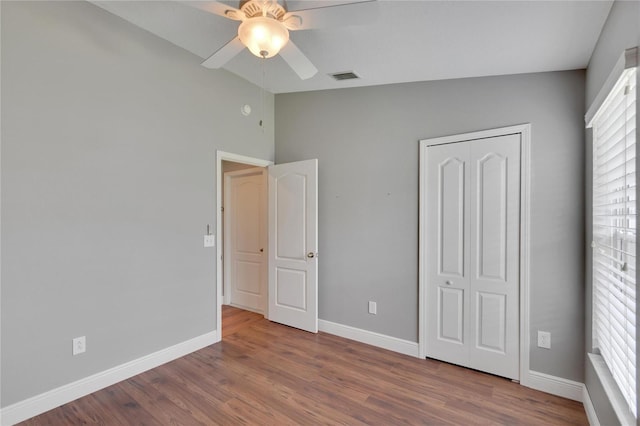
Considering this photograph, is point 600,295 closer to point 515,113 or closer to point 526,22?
point 515,113

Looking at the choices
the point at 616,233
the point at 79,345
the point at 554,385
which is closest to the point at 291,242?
the point at 79,345

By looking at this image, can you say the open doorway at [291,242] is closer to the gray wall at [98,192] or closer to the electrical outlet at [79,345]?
the gray wall at [98,192]

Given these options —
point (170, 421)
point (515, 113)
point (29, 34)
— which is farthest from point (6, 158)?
point (515, 113)

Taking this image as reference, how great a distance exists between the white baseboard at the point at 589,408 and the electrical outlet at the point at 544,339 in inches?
12.7

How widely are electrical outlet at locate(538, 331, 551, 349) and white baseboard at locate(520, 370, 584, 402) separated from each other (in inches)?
8.7

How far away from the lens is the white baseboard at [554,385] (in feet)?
7.43

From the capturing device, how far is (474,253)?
8.72 ft

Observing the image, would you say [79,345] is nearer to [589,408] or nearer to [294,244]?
[294,244]

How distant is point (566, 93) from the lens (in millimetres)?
2314

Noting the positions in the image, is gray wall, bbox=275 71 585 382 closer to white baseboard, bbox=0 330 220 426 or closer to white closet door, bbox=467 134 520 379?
white closet door, bbox=467 134 520 379

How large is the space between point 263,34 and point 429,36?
1.20 metres

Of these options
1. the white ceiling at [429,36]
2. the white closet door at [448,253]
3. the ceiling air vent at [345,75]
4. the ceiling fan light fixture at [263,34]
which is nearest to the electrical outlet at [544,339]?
the white closet door at [448,253]

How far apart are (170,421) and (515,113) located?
3398 millimetres

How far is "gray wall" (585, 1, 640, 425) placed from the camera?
1401 millimetres
